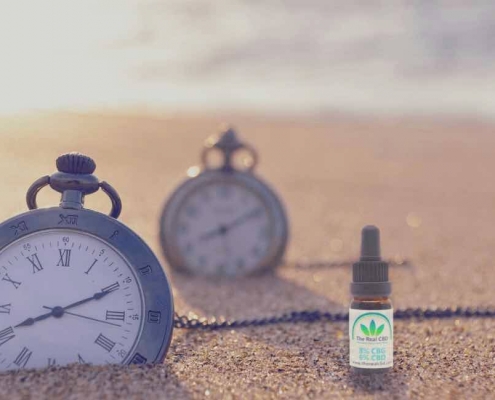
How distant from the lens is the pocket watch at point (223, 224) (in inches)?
212

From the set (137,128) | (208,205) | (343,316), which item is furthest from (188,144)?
(343,316)

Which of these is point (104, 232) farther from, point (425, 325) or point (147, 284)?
point (425, 325)

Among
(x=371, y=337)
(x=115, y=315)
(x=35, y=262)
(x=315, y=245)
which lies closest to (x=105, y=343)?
(x=115, y=315)

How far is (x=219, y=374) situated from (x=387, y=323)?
1.85 ft

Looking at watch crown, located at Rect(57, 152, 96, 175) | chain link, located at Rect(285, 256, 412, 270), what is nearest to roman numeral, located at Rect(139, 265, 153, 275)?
watch crown, located at Rect(57, 152, 96, 175)

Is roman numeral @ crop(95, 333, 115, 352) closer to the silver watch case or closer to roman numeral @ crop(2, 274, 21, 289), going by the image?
the silver watch case

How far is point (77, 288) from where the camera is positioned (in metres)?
2.98

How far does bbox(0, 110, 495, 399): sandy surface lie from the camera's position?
113 inches

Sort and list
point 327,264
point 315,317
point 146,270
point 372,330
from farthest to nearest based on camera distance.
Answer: point 327,264 < point 315,317 < point 146,270 < point 372,330

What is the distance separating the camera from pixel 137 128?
18.5m

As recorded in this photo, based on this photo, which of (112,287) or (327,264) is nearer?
(112,287)

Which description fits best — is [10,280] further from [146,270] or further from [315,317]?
[315,317]

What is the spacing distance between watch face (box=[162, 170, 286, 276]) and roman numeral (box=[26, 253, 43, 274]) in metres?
2.40

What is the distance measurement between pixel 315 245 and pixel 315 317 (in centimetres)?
286
